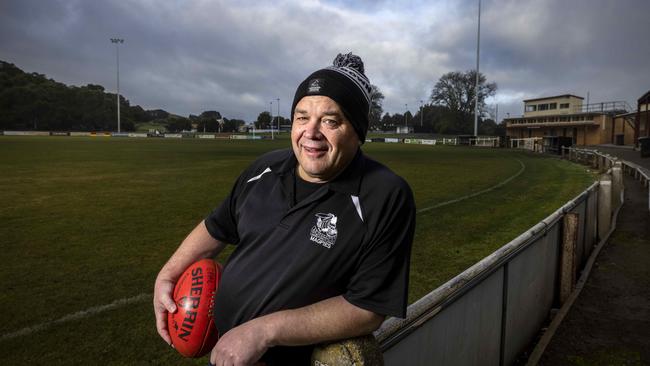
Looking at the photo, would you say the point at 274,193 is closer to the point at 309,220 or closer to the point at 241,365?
the point at 309,220

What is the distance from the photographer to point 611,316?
486 centimetres

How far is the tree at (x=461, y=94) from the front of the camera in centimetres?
8694

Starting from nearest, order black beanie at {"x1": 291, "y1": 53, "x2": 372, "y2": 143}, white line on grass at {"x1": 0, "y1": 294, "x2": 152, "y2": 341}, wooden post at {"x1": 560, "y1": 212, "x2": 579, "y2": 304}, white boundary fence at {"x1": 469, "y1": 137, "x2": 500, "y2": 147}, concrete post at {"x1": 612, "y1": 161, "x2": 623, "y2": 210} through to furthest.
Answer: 1. black beanie at {"x1": 291, "y1": 53, "x2": 372, "y2": 143}
2. white line on grass at {"x1": 0, "y1": 294, "x2": 152, "y2": 341}
3. wooden post at {"x1": 560, "y1": 212, "x2": 579, "y2": 304}
4. concrete post at {"x1": 612, "y1": 161, "x2": 623, "y2": 210}
5. white boundary fence at {"x1": 469, "y1": 137, "x2": 500, "y2": 147}

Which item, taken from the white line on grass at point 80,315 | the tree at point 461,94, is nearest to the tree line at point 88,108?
the tree at point 461,94

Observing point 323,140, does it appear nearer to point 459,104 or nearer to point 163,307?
point 163,307

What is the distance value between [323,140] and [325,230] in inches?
15.4

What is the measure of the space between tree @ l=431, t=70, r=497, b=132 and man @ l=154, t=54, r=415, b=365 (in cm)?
9061

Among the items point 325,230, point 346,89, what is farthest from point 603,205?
point 325,230

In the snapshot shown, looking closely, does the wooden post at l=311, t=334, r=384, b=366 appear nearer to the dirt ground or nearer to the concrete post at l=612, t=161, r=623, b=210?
the dirt ground

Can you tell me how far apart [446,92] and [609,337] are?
91.2 metres

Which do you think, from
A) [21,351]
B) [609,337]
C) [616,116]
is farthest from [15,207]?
[616,116]

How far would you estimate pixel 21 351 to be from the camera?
3.67 metres

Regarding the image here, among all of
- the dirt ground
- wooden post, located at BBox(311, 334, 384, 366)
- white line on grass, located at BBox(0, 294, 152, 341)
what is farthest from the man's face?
white line on grass, located at BBox(0, 294, 152, 341)

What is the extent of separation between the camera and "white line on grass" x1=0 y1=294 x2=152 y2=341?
3.97 metres
